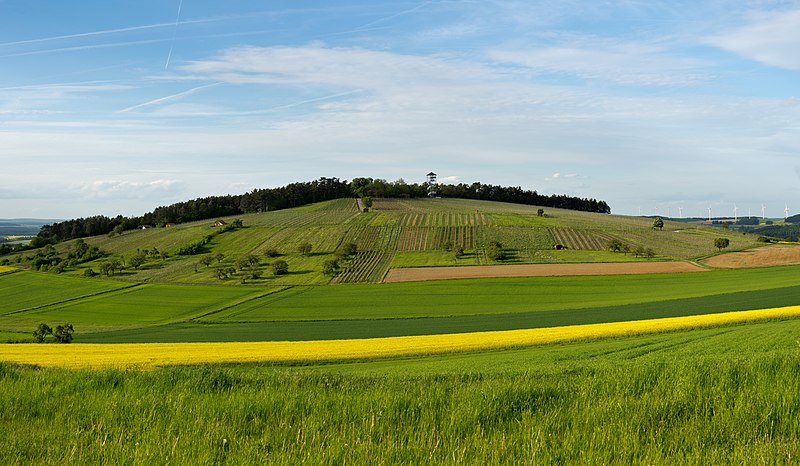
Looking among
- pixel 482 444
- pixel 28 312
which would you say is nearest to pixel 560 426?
pixel 482 444

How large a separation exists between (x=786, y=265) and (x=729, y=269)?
6.90 m

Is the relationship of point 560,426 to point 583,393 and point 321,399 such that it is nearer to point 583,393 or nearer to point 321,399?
point 583,393

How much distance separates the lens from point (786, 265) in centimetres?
6819

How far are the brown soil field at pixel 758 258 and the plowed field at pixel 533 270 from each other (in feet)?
13.6

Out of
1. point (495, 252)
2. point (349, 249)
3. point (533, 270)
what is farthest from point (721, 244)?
point (349, 249)

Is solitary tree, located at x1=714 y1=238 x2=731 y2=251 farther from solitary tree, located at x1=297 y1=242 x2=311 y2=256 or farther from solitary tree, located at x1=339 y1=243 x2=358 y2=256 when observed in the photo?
solitary tree, located at x1=297 y1=242 x2=311 y2=256

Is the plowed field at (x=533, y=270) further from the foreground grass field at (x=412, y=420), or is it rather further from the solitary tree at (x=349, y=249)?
the foreground grass field at (x=412, y=420)

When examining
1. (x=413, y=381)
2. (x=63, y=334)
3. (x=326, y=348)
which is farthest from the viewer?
(x=63, y=334)

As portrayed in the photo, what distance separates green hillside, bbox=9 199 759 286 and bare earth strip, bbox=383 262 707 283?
3513 millimetres

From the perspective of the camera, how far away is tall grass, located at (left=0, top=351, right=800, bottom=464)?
462 centimetres

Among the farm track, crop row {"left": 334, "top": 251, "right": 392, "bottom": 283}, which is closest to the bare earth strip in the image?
crop row {"left": 334, "top": 251, "right": 392, "bottom": 283}

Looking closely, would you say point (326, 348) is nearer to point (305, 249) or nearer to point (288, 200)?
point (305, 249)

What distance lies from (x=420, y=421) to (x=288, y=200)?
158m

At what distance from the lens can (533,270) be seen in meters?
69.3
